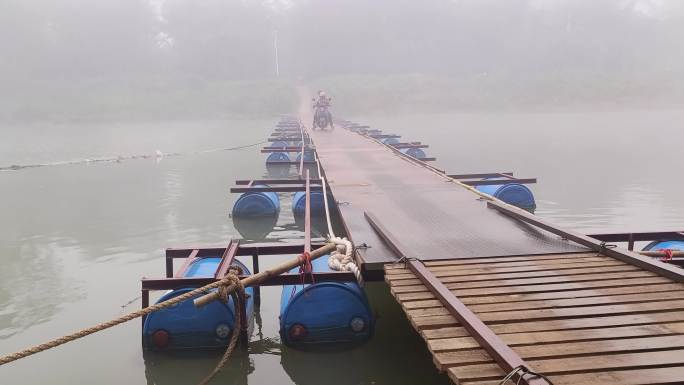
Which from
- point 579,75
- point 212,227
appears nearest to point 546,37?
point 579,75

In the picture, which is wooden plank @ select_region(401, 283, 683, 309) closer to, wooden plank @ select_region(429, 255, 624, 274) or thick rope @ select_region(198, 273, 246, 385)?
wooden plank @ select_region(429, 255, 624, 274)

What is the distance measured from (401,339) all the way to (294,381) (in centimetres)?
144

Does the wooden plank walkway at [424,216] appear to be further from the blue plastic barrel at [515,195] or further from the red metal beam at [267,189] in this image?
the blue plastic barrel at [515,195]

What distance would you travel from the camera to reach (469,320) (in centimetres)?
404

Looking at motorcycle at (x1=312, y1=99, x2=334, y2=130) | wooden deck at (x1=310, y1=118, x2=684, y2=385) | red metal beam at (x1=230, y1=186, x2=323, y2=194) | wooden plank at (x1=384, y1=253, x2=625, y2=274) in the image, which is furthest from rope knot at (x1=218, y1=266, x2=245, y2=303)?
motorcycle at (x1=312, y1=99, x2=334, y2=130)

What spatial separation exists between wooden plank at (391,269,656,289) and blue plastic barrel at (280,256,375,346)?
0.90 metres

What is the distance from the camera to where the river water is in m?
5.96

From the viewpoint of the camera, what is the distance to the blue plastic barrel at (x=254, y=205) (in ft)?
41.2

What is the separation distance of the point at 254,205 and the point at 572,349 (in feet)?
31.8

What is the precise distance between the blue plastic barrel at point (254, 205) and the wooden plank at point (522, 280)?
7894mm

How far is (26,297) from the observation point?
818 centimetres

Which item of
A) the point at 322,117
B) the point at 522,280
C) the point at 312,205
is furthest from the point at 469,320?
the point at 322,117

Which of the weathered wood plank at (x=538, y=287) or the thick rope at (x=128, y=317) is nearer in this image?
the thick rope at (x=128, y=317)

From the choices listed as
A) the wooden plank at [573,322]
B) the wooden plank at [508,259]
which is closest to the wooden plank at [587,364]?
the wooden plank at [573,322]
